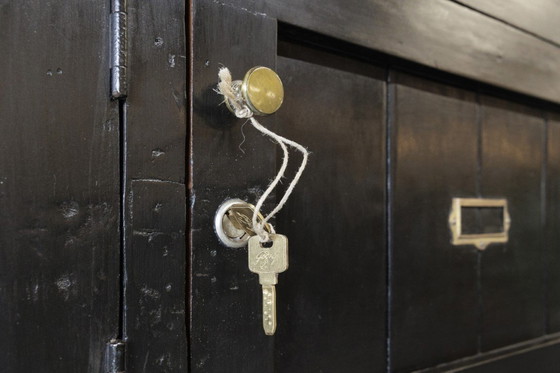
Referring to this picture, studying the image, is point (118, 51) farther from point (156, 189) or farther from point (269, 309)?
point (269, 309)

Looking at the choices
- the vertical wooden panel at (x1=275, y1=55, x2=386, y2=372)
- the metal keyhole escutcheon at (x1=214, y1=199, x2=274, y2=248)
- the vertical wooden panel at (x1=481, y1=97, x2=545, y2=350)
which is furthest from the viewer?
the vertical wooden panel at (x1=481, y1=97, x2=545, y2=350)

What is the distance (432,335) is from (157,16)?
0.58 meters

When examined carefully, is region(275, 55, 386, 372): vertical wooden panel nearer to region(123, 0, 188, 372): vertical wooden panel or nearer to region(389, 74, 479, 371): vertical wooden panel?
region(389, 74, 479, 371): vertical wooden panel

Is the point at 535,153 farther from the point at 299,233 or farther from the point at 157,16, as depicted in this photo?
the point at 157,16

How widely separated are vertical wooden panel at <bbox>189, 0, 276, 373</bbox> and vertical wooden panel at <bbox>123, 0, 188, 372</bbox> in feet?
0.05

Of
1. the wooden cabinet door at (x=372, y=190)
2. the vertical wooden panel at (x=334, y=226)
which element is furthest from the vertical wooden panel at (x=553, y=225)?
the vertical wooden panel at (x=334, y=226)

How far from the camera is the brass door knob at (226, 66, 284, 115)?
0.46 meters

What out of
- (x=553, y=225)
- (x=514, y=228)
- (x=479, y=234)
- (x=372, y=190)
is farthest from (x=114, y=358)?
(x=553, y=225)

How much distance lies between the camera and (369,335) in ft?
2.22

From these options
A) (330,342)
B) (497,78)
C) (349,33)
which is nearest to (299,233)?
(330,342)

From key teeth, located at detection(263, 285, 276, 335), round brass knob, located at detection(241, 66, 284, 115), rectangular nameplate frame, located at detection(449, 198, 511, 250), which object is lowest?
key teeth, located at detection(263, 285, 276, 335)

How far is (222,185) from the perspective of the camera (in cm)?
49

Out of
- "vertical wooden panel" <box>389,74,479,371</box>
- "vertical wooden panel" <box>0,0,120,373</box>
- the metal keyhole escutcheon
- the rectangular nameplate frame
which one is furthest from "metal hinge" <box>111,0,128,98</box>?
the rectangular nameplate frame

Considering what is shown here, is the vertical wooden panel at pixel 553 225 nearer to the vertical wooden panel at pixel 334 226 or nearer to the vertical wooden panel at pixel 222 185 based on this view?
the vertical wooden panel at pixel 334 226
